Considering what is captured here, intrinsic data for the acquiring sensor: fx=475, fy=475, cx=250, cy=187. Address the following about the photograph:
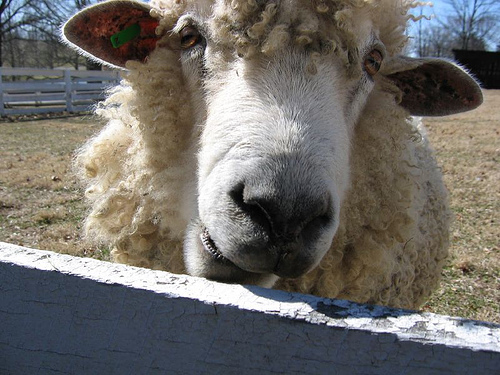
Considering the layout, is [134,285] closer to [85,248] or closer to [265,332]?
[265,332]

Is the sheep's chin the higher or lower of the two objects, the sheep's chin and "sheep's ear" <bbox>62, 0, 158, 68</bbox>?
the lower

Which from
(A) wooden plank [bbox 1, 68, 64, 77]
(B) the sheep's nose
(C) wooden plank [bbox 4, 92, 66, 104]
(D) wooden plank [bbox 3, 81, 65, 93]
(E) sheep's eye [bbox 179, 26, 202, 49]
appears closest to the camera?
(B) the sheep's nose

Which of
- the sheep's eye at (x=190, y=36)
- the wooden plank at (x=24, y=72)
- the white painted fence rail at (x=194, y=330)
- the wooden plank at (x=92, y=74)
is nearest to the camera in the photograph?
the white painted fence rail at (x=194, y=330)

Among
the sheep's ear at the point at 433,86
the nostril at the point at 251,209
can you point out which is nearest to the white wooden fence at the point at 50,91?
the sheep's ear at the point at 433,86

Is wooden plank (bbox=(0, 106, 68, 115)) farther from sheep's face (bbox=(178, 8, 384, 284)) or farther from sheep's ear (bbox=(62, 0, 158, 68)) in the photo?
sheep's face (bbox=(178, 8, 384, 284))

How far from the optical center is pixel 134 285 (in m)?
1.08

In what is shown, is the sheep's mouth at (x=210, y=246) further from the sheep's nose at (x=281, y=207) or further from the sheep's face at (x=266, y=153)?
the sheep's nose at (x=281, y=207)

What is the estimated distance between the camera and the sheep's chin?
1.70 meters

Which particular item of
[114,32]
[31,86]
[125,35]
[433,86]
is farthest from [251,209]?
[31,86]

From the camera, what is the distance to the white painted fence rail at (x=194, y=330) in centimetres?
93

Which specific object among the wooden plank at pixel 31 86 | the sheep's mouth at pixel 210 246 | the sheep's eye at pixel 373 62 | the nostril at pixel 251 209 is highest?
the sheep's eye at pixel 373 62

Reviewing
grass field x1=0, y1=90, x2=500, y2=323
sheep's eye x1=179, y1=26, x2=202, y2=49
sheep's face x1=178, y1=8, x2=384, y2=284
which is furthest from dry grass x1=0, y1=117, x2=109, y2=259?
sheep's face x1=178, y1=8, x2=384, y2=284

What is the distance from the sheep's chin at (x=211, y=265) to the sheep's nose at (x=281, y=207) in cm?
30

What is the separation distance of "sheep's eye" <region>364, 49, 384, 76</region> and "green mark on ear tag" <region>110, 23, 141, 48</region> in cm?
112
